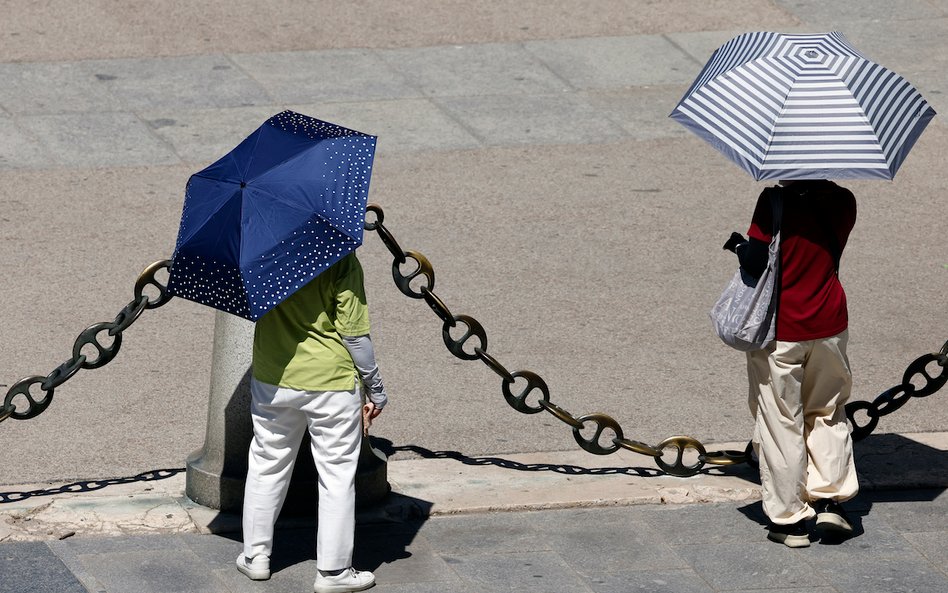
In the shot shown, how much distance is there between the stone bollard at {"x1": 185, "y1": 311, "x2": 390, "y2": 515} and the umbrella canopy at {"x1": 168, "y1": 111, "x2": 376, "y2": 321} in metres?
0.69

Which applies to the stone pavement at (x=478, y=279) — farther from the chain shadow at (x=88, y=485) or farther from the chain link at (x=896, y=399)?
the chain link at (x=896, y=399)

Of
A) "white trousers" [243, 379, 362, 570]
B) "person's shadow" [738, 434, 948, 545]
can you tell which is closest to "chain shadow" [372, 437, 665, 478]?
"person's shadow" [738, 434, 948, 545]

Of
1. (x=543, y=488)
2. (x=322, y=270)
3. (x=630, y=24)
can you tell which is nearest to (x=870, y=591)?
(x=543, y=488)

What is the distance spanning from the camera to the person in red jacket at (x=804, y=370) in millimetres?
5844

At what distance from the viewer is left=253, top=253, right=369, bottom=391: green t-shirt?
212 inches

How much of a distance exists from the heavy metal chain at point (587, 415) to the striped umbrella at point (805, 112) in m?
1.16

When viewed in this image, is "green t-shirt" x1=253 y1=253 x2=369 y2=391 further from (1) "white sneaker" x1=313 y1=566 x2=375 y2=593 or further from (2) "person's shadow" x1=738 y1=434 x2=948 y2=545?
(2) "person's shadow" x1=738 y1=434 x2=948 y2=545

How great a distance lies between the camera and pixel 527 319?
8266 millimetres

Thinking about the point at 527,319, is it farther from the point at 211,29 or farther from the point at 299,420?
the point at 211,29

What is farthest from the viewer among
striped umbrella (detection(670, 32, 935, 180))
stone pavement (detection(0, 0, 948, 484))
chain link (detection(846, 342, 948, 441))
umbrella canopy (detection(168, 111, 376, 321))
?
stone pavement (detection(0, 0, 948, 484))

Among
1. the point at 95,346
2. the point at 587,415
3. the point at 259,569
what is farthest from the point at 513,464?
the point at 95,346

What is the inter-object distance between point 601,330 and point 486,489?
6.14 ft

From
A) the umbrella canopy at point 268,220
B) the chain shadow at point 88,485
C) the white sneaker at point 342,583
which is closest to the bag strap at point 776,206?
the umbrella canopy at point 268,220

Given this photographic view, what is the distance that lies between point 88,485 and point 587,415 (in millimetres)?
2065
